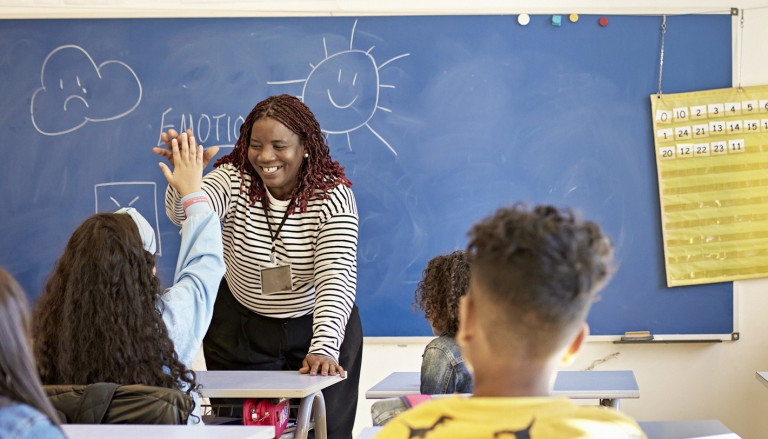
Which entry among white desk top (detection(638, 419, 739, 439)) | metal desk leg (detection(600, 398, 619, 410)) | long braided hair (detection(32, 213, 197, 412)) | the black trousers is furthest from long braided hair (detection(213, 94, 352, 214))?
white desk top (detection(638, 419, 739, 439))

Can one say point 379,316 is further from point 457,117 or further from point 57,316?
point 57,316

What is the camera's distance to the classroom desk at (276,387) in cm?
255

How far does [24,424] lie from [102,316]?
0.95 meters

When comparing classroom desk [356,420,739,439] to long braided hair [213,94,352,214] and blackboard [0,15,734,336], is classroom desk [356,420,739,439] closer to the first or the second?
Answer: long braided hair [213,94,352,214]

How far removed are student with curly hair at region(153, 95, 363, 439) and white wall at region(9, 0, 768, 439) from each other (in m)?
1.15

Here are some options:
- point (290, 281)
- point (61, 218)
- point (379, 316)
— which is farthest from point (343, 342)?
point (61, 218)

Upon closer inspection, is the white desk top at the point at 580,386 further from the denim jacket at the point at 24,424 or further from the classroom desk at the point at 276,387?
the denim jacket at the point at 24,424

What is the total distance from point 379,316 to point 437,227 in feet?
1.74

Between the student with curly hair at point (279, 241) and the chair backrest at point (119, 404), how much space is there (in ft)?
3.96

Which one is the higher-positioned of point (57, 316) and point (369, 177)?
point (369, 177)

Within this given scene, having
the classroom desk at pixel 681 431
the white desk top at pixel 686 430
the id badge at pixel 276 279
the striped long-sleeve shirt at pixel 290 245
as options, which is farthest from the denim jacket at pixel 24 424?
the id badge at pixel 276 279

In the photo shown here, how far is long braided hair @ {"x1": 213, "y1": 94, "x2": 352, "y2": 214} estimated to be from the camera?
125 inches

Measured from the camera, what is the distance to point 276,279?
10.4 feet

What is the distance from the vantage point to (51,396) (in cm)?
191
